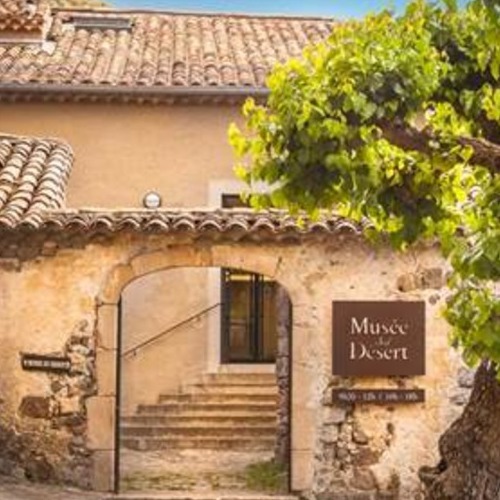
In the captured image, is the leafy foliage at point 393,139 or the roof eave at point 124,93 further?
the roof eave at point 124,93

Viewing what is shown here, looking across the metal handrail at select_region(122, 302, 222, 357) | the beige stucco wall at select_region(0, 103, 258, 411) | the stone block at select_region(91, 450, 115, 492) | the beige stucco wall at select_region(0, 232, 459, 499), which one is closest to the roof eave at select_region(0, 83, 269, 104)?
the beige stucco wall at select_region(0, 103, 258, 411)

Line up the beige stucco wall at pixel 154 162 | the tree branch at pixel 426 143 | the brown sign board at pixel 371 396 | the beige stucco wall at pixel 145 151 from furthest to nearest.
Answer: the beige stucco wall at pixel 145 151 → the beige stucco wall at pixel 154 162 → the brown sign board at pixel 371 396 → the tree branch at pixel 426 143

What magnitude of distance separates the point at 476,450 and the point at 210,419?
286 inches

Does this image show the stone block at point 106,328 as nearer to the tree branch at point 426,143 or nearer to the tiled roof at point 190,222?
the tiled roof at point 190,222

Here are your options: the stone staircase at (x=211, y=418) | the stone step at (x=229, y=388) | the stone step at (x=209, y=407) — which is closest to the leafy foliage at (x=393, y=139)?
the stone staircase at (x=211, y=418)

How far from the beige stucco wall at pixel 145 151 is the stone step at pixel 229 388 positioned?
2445mm

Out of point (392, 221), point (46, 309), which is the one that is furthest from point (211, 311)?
point (392, 221)

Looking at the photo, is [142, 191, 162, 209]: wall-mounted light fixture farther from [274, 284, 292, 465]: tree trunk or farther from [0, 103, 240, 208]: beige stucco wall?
[274, 284, 292, 465]: tree trunk

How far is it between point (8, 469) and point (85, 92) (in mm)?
5852

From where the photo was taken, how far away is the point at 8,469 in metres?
11.1

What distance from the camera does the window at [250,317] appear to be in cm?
1614

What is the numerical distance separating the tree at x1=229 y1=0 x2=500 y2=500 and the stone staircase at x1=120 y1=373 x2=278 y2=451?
655cm

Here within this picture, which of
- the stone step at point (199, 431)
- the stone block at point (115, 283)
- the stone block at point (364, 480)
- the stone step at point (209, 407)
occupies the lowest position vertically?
the stone block at point (364, 480)

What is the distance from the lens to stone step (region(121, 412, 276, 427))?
46.3 ft
